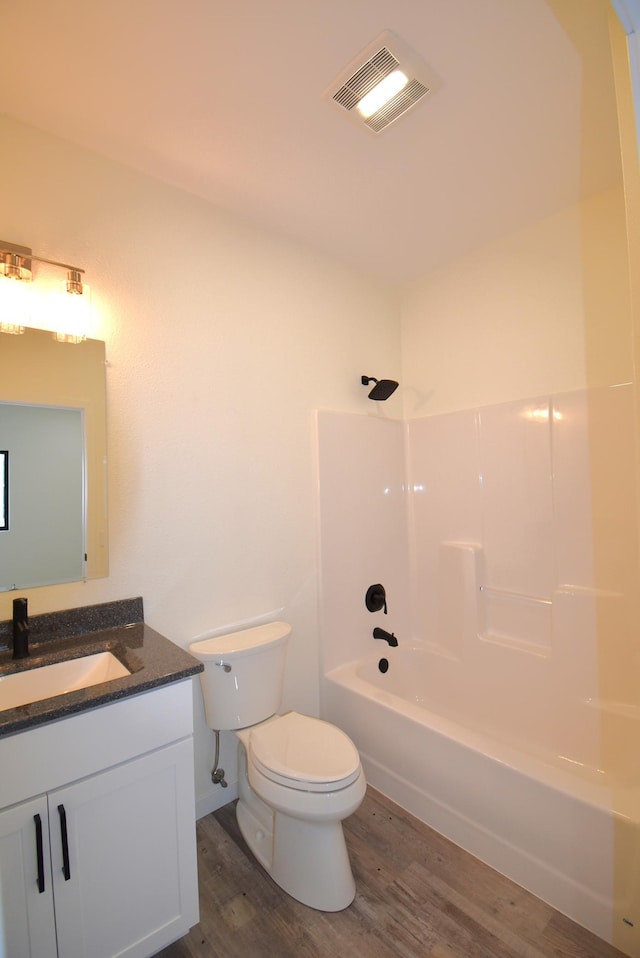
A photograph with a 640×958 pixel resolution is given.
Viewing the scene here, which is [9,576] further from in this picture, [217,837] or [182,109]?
[182,109]

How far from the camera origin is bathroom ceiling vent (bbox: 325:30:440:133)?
1.22 m

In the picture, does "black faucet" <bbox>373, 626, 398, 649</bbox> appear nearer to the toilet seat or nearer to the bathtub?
the bathtub

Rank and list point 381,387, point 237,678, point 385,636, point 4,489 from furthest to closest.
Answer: point 381,387 < point 385,636 < point 237,678 < point 4,489

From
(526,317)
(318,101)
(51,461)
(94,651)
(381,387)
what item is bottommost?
(94,651)

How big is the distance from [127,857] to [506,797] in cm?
122

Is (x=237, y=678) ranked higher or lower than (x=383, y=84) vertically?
lower

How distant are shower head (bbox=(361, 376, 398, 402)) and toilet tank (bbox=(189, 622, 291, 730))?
1.42m

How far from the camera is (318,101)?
4.53ft

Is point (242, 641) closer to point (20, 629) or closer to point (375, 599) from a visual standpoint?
point (20, 629)

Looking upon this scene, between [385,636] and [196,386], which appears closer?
[196,386]

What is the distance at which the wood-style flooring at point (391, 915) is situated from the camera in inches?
49.6

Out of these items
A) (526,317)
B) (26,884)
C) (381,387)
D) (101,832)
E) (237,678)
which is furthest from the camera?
(381,387)

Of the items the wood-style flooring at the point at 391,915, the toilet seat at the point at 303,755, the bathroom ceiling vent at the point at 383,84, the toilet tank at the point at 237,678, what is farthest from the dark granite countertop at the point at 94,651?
the bathroom ceiling vent at the point at 383,84

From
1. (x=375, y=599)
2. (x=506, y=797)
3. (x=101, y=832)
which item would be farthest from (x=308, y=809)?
(x=375, y=599)
